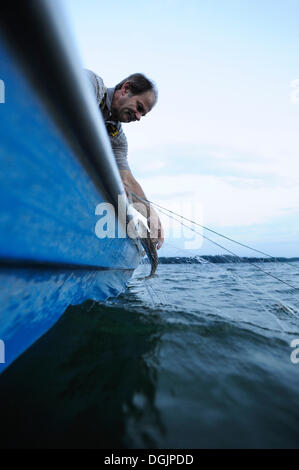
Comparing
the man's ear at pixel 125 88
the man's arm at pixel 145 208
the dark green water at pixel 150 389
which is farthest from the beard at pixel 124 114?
the dark green water at pixel 150 389

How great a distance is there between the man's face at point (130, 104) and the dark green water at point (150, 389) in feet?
5.44

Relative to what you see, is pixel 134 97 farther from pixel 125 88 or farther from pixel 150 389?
pixel 150 389

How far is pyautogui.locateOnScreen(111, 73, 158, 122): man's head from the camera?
1.73 metres

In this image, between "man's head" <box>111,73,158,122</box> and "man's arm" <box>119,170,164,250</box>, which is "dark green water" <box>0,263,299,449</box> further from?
"man's head" <box>111,73,158,122</box>

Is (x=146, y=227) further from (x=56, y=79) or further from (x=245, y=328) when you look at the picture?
(x=56, y=79)

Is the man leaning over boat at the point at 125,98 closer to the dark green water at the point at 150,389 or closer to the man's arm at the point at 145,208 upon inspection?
the man's arm at the point at 145,208

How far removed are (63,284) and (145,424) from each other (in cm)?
84

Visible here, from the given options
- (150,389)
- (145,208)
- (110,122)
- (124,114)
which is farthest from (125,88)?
(150,389)

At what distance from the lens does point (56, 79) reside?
0.78m

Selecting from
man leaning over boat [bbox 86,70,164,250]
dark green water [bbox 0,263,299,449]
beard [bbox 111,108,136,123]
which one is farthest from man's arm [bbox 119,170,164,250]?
dark green water [bbox 0,263,299,449]

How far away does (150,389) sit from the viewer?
0.92 meters

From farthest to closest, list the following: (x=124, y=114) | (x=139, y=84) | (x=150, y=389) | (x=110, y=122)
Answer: (x=110, y=122)
(x=124, y=114)
(x=139, y=84)
(x=150, y=389)

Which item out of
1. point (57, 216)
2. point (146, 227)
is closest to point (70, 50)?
point (57, 216)

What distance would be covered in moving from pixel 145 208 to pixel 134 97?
1.17 m
